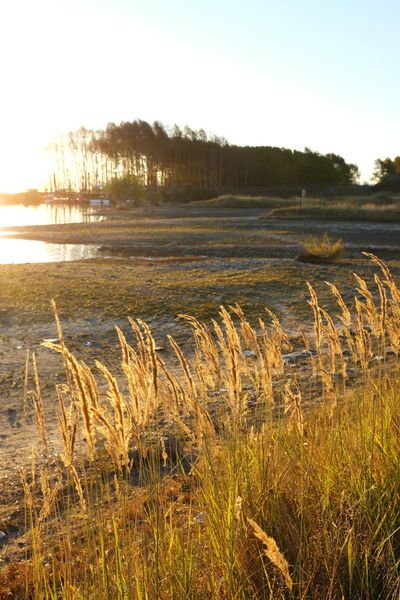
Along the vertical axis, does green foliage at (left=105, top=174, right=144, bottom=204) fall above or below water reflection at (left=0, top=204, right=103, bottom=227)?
above

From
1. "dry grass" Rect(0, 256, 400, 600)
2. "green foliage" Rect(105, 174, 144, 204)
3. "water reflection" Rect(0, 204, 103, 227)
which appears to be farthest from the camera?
"green foliage" Rect(105, 174, 144, 204)

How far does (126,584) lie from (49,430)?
3.56m

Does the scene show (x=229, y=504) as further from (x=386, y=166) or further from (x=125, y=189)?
(x=386, y=166)

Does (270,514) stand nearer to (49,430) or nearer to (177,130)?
(49,430)

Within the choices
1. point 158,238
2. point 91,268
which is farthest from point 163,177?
point 91,268

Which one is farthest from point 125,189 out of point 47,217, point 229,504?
point 229,504

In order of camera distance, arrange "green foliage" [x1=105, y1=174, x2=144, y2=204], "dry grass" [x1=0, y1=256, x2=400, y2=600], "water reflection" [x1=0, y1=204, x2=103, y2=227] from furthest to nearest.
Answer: "green foliage" [x1=105, y1=174, x2=144, y2=204] < "water reflection" [x1=0, y1=204, x2=103, y2=227] < "dry grass" [x1=0, y1=256, x2=400, y2=600]

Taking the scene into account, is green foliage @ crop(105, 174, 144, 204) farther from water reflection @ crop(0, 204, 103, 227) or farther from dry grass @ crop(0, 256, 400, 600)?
dry grass @ crop(0, 256, 400, 600)

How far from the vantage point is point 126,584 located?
2109mm

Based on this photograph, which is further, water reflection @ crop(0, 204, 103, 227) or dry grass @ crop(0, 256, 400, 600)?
water reflection @ crop(0, 204, 103, 227)

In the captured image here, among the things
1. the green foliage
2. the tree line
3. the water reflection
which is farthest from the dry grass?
the tree line

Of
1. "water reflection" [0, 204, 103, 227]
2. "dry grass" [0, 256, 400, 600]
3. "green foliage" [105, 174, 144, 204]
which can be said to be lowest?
"dry grass" [0, 256, 400, 600]

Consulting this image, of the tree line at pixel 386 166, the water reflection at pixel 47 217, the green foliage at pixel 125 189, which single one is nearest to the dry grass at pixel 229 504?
the water reflection at pixel 47 217

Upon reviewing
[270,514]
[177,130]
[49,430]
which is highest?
[177,130]
